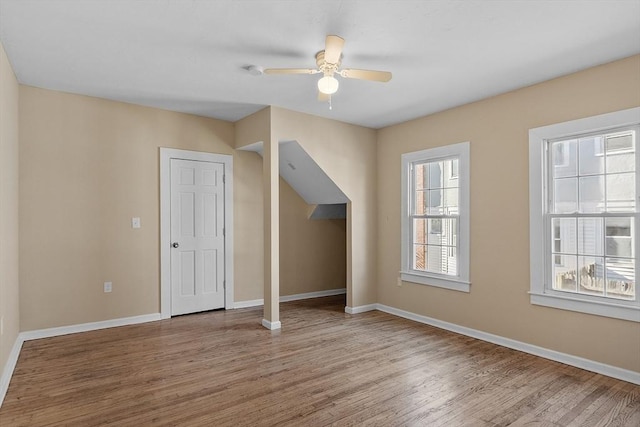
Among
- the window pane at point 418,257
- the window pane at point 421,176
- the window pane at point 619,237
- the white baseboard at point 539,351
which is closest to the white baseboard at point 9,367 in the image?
the white baseboard at point 539,351

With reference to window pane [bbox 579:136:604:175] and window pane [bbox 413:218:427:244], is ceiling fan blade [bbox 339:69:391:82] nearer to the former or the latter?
window pane [bbox 579:136:604:175]

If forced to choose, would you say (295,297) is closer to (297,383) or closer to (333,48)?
(297,383)

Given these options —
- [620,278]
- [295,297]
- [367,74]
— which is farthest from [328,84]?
[295,297]

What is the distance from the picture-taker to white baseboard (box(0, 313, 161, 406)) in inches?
109

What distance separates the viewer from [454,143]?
4.26 metres

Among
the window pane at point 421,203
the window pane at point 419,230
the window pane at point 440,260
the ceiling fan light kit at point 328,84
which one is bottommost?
the window pane at point 440,260

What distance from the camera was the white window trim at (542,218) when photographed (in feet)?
9.67

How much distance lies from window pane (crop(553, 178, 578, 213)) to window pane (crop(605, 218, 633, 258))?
1.00 feet

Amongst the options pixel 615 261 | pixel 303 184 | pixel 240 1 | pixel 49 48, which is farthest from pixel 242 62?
pixel 615 261

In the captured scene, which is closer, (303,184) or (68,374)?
(68,374)

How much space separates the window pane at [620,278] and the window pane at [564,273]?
262 mm

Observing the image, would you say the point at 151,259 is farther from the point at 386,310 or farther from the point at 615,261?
the point at 615,261

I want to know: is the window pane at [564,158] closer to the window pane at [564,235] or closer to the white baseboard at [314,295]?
the window pane at [564,235]

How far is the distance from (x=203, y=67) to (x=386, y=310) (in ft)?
12.2
